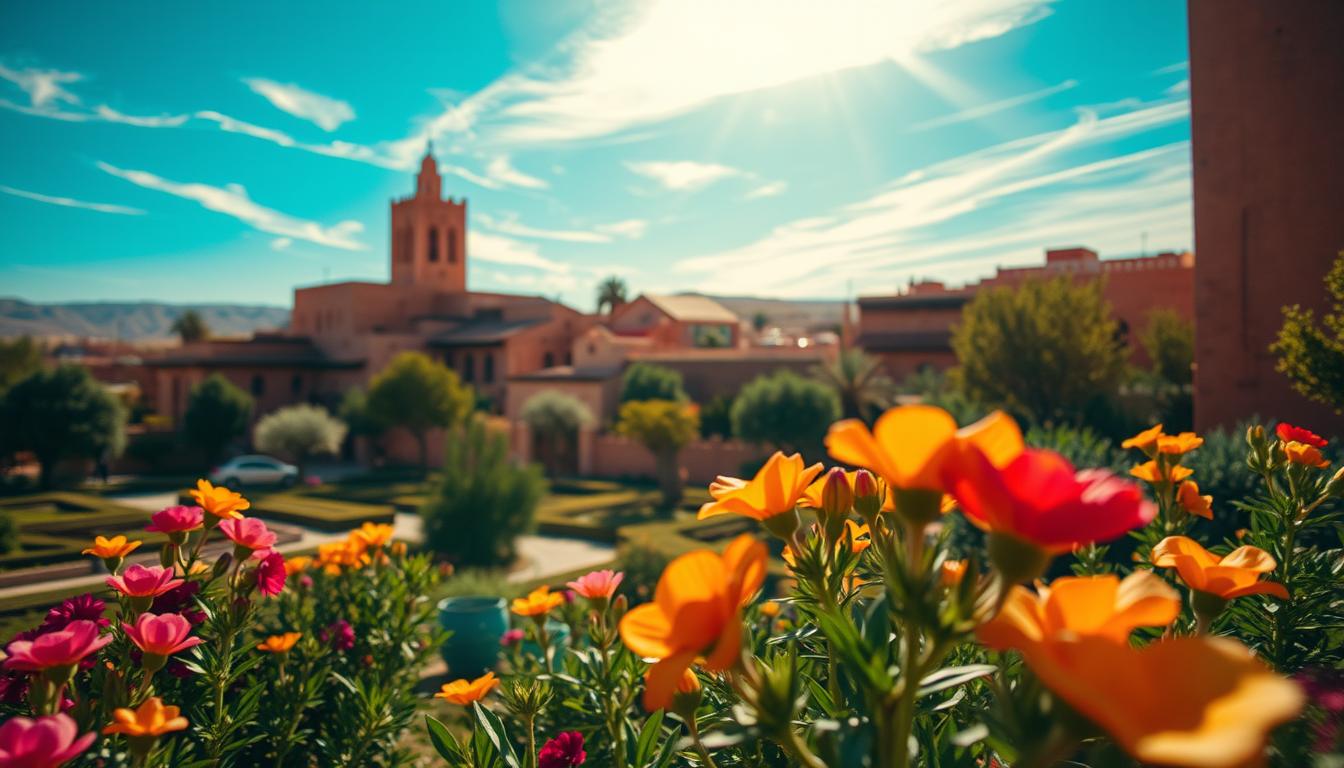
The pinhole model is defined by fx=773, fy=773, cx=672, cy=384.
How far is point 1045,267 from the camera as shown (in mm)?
34000

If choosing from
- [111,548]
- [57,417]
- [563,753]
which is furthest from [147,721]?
[57,417]

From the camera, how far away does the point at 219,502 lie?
7.04ft

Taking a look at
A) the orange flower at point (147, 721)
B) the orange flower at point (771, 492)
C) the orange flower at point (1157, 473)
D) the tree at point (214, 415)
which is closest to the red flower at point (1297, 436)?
the orange flower at point (1157, 473)

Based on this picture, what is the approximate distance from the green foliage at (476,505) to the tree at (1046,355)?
12.4 meters

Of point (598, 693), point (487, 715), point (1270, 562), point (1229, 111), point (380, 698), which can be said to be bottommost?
point (380, 698)

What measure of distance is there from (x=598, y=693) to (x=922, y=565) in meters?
1.81

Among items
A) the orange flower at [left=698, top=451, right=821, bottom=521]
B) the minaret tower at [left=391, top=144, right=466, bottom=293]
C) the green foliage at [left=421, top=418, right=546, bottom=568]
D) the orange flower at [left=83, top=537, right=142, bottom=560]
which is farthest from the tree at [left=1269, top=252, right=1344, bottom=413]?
the minaret tower at [left=391, top=144, right=466, bottom=293]

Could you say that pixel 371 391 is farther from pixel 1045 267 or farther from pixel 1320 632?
pixel 1320 632

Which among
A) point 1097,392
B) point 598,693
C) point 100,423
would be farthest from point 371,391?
point 598,693

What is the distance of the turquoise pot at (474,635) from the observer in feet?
27.4

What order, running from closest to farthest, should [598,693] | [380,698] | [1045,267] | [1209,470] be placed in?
[598,693]
[380,698]
[1209,470]
[1045,267]

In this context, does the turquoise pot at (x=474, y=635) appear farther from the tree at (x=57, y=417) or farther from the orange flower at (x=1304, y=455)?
the tree at (x=57, y=417)

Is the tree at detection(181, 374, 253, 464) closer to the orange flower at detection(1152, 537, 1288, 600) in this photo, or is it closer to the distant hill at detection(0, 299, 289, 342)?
the orange flower at detection(1152, 537, 1288, 600)

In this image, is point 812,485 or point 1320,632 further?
point 1320,632
